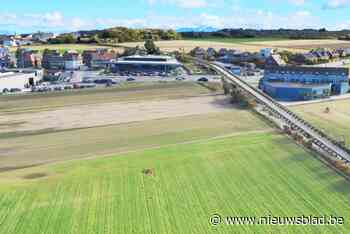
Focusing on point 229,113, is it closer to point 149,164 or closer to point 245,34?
point 149,164

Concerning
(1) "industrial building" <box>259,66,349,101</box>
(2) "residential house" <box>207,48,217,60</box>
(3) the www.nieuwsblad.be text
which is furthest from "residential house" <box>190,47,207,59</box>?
(3) the www.nieuwsblad.be text

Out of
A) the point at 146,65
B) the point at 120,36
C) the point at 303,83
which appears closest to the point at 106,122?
the point at 303,83

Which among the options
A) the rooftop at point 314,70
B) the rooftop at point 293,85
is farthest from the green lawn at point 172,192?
the rooftop at point 314,70

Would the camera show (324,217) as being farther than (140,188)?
No

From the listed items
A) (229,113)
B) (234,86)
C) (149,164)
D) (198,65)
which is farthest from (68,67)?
(149,164)

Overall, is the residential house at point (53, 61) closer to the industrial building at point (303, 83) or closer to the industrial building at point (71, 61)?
the industrial building at point (71, 61)

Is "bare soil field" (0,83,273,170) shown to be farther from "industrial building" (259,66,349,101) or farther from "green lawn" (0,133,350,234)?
"industrial building" (259,66,349,101)
